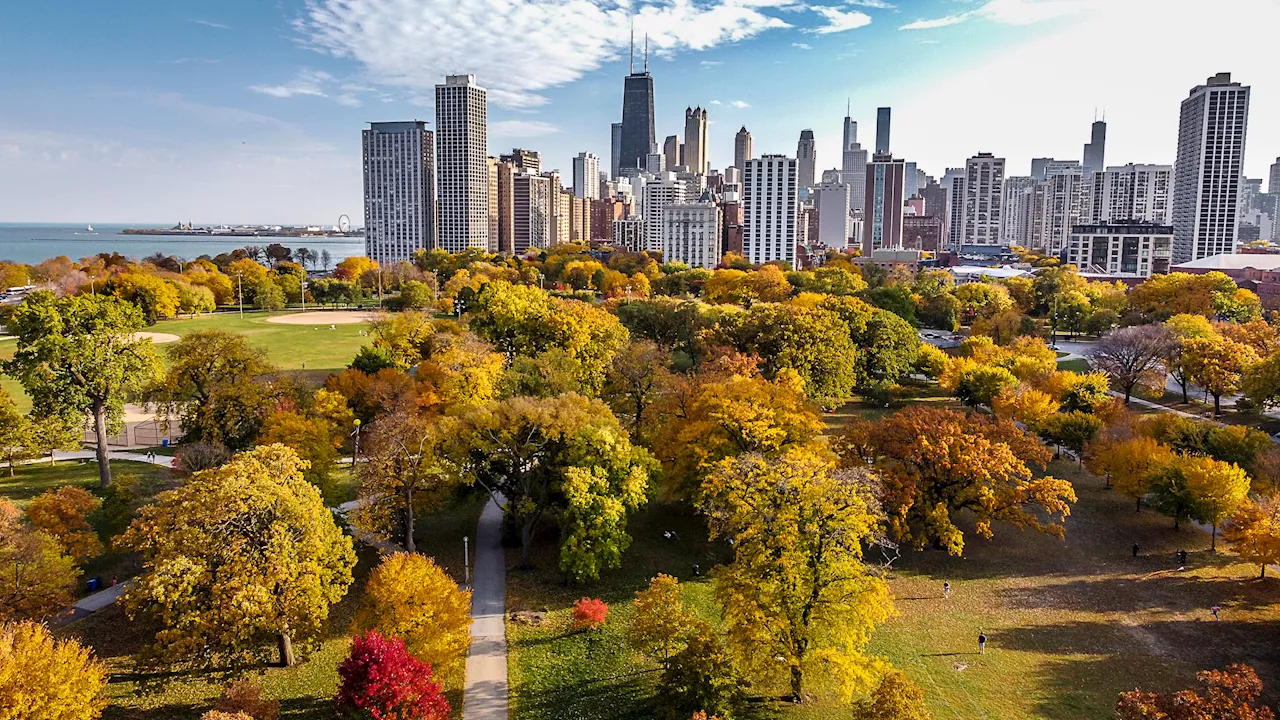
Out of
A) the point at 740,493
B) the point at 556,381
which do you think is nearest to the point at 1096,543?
the point at 740,493

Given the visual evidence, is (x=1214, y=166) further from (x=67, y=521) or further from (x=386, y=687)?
(x=67, y=521)

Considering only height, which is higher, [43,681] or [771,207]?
[771,207]

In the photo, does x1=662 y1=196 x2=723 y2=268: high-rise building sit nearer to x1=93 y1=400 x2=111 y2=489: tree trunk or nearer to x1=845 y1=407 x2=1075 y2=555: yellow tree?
x1=845 y1=407 x2=1075 y2=555: yellow tree

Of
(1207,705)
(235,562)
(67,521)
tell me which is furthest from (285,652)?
(1207,705)

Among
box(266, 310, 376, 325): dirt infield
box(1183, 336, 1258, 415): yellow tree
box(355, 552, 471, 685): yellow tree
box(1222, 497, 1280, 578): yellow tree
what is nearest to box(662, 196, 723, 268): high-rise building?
box(266, 310, 376, 325): dirt infield

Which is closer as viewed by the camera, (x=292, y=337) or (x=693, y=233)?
(x=292, y=337)

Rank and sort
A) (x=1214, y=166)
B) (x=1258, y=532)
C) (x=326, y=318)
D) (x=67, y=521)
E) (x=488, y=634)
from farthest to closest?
(x=1214, y=166) → (x=326, y=318) → (x=1258, y=532) → (x=67, y=521) → (x=488, y=634)

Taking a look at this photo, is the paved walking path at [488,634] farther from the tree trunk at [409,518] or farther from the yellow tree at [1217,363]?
the yellow tree at [1217,363]

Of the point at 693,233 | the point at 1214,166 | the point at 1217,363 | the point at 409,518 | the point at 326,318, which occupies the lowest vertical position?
the point at 409,518

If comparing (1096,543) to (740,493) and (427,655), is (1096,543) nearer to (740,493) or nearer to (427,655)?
(740,493)
